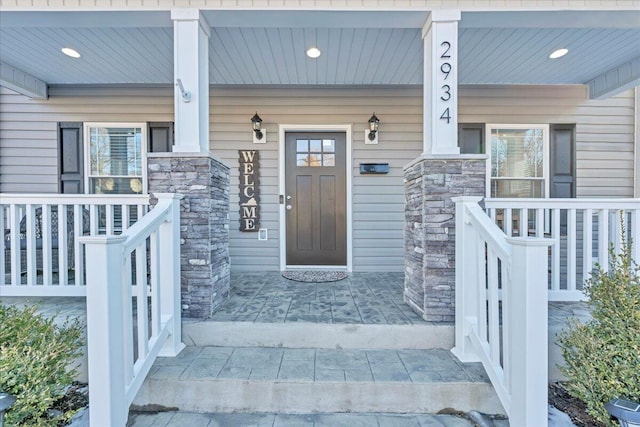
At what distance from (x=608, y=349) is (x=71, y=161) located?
5616mm

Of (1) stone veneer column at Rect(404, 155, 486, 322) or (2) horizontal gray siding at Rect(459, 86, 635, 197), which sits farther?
(2) horizontal gray siding at Rect(459, 86, 635, 197)

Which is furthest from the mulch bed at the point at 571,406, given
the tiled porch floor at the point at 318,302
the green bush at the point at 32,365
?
the green bush at the point at 32,365

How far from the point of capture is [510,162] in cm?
442

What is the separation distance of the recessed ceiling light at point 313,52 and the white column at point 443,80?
1183 mm

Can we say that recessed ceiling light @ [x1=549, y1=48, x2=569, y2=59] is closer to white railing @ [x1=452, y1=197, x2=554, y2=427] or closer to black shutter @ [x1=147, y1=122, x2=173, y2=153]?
white railing @ [x1=452, y1=197, x2=554, y2=427]

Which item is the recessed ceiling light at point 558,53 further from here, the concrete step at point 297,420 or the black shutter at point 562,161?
the concrete step at point 297,420

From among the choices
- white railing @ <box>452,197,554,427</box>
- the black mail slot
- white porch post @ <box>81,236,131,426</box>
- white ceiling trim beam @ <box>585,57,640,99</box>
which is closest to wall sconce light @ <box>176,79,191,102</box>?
white porch post @ <box>81,236,131,426</box>

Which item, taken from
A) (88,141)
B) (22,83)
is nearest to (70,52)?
(22,83)

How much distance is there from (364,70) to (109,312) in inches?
136

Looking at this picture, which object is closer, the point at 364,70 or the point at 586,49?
the point at 586,49

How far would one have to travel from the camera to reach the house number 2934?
255 centimetres

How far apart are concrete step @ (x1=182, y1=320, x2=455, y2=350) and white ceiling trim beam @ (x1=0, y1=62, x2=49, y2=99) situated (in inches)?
150

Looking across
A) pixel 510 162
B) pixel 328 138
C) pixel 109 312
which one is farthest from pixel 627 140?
pixel 109 312

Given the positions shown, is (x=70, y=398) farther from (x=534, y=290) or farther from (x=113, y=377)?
(x=534, y=290)
